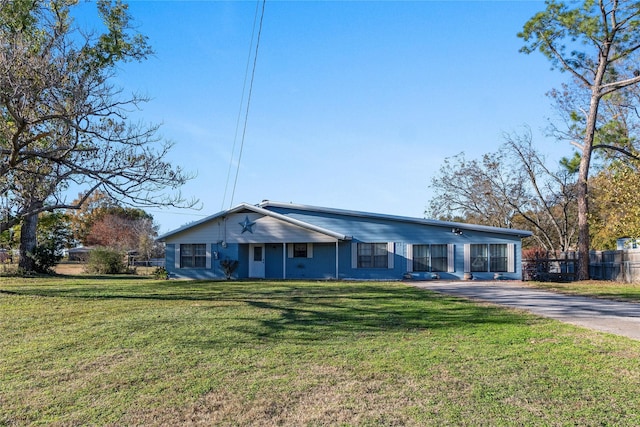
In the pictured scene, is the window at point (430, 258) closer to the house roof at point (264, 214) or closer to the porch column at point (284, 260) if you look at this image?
the house roof at point (264, 214)

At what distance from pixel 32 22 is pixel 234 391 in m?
13.2

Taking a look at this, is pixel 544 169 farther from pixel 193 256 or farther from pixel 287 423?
pixel 287 423

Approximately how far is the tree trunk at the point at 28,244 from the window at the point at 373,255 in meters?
15.4

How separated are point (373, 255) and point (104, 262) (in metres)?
14.6

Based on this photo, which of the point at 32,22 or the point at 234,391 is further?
the point at 32,22

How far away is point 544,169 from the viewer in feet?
109

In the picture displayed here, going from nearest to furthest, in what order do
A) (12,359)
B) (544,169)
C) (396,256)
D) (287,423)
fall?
(287,423) < (12,359) < (396,256) < (544,169)

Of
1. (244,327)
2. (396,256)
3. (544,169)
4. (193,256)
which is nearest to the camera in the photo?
(244,327)

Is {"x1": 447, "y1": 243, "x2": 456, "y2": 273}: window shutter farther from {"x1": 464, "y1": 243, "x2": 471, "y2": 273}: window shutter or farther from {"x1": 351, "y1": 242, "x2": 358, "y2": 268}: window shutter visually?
{"x1": 351, "y1": 242, "x2": 358, "y2": 268}: window shutter

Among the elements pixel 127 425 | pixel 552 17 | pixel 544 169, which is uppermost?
pixel 552 17

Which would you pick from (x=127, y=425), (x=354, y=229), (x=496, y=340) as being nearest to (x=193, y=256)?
(x=354, y=229)

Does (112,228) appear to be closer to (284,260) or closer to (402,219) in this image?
(284,260)

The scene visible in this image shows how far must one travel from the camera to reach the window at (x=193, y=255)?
25.3 meters

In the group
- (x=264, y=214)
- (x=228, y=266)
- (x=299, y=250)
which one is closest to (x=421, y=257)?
(x=299, y=250)
